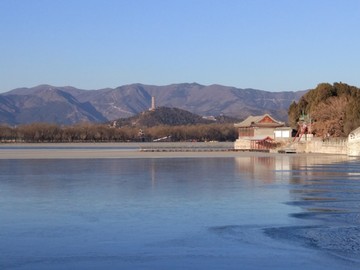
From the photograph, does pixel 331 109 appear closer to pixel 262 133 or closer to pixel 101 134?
pixel 262 133

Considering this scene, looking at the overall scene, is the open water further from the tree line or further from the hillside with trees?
the hillside with trees

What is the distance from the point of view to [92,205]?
66.7 ft

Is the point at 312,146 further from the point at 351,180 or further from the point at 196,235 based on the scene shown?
the point at 196,235

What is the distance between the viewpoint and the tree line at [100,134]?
161m

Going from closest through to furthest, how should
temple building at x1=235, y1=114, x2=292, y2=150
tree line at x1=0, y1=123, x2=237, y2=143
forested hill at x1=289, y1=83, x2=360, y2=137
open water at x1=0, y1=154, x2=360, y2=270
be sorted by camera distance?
1. open water at x1=0, y1=154, x2=360, y2=270
2. forested hill at x1=289, y1=83, x2=360, y2=137
3. temple building at x1=235, y1=114, x2=292, y2=150
4. tree line at x1=0, y1=123, x2=237, y2=143

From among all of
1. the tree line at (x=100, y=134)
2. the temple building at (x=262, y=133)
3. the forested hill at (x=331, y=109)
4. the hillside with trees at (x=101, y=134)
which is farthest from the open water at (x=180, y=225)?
the hillside with trees at (x=101, y=134)

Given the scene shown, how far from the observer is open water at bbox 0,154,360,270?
12.6m

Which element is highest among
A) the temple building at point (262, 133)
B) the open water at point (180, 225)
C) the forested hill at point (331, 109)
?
the forested hill at point (331, 109)

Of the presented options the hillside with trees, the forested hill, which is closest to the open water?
the forested hill

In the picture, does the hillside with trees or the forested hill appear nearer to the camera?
the forested hill

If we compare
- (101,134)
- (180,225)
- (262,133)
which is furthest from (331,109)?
(101,134)

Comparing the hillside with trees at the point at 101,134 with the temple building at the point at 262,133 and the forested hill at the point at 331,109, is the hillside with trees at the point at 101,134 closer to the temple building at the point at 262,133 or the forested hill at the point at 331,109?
the temple building at the point at 262,133

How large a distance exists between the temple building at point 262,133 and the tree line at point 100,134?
74658mm

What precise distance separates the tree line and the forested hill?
8062 cm
